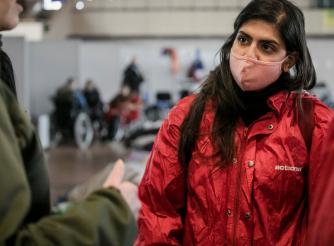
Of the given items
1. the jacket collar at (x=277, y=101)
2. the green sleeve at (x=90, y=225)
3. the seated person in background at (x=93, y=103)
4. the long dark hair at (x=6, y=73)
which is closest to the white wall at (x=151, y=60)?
the seated person in background at (x=93, y=103)

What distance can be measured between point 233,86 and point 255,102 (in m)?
0.11

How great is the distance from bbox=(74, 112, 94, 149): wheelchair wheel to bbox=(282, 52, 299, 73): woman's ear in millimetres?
11906

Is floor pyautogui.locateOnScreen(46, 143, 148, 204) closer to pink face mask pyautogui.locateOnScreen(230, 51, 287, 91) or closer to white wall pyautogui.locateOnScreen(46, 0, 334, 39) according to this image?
pink face mask pyautogui.locateOnScreen(230, 51, 287, 91)

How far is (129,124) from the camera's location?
15406 mm

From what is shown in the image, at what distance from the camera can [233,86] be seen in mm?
2236

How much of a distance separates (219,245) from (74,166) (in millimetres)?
8567

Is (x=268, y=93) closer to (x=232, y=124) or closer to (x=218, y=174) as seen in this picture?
(x=232, y=124)

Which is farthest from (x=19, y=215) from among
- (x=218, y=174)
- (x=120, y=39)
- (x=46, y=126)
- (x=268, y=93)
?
(x=120, y=39)

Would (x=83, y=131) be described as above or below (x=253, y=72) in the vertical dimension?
below

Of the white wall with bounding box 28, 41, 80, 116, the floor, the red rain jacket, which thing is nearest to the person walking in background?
the white wall with bounding box 28, 41, 80, 116

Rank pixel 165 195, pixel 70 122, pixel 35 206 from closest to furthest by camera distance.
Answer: pixel 35 206
pixel 165 195
pixel 70 122

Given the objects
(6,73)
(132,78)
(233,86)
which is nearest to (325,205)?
(233,86)

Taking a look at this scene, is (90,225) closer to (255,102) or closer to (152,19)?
(255,102)

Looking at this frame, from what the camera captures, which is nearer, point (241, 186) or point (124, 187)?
point (124, 187)
